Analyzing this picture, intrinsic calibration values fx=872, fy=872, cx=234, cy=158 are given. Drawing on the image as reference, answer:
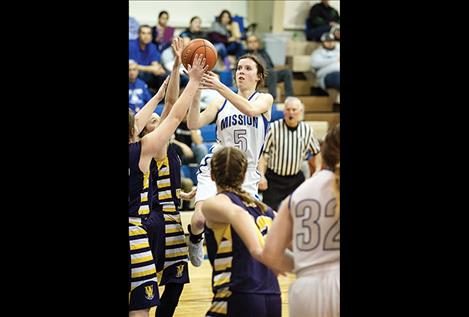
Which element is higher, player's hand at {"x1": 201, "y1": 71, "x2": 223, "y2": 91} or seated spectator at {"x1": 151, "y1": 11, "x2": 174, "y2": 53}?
seated spectator at {"x1": 151, "y1": 11, "x2": 174, "y2": 53}

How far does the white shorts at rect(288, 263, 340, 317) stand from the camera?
13.0 feet

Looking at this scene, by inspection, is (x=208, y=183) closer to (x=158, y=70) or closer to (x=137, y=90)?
(x=137, y=90)

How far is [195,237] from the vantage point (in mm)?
5285

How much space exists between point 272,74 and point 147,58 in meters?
1.71

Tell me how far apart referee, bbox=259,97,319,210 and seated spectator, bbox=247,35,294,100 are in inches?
121

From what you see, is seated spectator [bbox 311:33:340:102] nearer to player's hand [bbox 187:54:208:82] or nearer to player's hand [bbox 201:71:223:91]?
player's hand [bbox 201:71:223:91]

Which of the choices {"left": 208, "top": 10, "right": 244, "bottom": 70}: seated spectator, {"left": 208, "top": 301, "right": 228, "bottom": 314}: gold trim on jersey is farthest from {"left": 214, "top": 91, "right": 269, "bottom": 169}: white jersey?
{"left": 208, "top": 10, "right": 244, "bottom": 70}: seated spectator

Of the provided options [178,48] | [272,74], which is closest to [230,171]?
[178,48]

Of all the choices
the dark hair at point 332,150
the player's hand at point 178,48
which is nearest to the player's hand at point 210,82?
the player's hand at point 178,48

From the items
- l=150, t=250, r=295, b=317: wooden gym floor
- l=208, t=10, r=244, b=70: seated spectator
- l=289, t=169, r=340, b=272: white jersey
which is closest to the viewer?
l=289, t=169, r=340, b=272: white jersey

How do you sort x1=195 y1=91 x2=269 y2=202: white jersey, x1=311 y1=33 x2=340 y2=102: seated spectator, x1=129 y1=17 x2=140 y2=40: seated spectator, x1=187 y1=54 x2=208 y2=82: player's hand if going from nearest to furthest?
x1=187 y1=54 x2=208 y2=82: player's hand → x1=195 y1=91 x2=269 y2=202: white jersey → x1=129 y1=17 x2=140 y2=40: seated spectator → x1=311 y1=33 x2=340 y2=102: seated spectator
